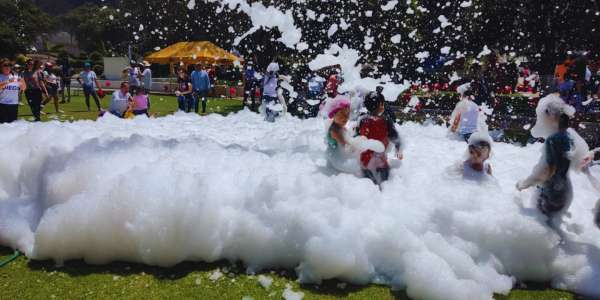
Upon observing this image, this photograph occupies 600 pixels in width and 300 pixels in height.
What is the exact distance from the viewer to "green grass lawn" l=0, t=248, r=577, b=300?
3.84 metres

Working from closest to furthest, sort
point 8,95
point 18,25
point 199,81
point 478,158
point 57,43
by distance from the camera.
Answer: point 478,158 < point 8,95 < point 199,81 < point 18,25 < point 57,43

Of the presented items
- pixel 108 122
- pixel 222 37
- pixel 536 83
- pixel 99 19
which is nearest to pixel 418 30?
pixel 536 83

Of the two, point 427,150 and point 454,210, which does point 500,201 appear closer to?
point 454,210

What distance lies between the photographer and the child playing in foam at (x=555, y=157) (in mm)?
4199

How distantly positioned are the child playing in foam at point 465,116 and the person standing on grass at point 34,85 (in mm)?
10094

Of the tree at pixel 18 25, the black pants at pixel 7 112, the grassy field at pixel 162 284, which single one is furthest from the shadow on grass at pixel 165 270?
the tree at pixel 18 25

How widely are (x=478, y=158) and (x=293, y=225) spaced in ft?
6.74

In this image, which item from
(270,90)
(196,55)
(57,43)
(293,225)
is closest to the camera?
(293,225)

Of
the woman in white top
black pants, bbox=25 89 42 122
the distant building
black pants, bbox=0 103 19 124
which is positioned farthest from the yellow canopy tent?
the distant building

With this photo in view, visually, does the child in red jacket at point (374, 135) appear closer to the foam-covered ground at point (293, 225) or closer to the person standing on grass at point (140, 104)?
the foam-covered ground at point (293, 225)

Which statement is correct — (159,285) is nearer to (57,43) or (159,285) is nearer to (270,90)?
(270,90)

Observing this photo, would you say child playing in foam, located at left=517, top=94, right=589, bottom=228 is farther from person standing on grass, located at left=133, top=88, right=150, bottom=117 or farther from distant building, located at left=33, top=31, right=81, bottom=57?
distant building, located at left=33, top=31, right=81, bottom=57

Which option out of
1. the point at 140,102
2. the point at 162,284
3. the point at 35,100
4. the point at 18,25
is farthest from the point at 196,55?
the point at 18,25

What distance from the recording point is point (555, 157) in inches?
165
